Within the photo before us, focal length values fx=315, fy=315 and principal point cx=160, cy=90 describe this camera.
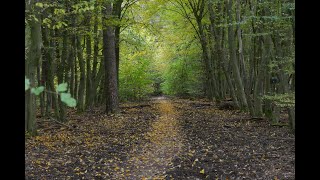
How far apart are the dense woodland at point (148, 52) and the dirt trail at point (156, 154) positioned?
9.82 ft

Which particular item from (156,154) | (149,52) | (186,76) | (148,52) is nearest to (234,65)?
(156,154)

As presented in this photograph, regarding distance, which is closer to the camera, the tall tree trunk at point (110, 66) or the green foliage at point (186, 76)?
the tall tree trunk at point (110, 66)

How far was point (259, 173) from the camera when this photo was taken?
6.71m

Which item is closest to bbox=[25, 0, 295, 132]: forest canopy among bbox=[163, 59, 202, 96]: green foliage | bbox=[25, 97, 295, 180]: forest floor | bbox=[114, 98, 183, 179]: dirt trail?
bbox=[163, 59, 202, 96]: green foliage

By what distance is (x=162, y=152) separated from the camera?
8969mm

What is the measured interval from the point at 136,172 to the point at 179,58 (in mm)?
28888

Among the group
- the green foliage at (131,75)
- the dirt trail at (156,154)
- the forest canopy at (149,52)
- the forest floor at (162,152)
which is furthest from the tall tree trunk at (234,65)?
the green foliage at (131,75)

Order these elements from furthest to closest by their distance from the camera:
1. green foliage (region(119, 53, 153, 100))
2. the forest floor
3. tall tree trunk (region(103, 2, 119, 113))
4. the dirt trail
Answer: green foliage (region(119, 53, 153, 100)), tall tree trunk (region(103, 2, 119, 113)), the dirt trail, the forest floor

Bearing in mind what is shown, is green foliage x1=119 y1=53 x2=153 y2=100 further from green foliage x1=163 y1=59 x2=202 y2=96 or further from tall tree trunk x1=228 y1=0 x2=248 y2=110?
tall tree trunk x1=228 y1=0 x2=248 y2=110

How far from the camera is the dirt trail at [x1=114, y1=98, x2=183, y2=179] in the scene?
23.4 feet

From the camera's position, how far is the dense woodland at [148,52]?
9.75 meters

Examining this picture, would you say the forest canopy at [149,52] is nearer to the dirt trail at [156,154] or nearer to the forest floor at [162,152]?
the forest floor at [162,152]

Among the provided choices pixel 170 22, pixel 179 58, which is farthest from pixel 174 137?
pixel 179 58
